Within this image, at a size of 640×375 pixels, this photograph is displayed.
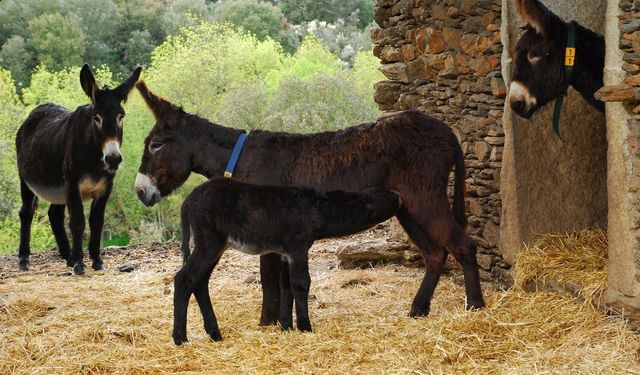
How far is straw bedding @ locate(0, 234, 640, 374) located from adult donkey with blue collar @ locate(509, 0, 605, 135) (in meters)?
1.38

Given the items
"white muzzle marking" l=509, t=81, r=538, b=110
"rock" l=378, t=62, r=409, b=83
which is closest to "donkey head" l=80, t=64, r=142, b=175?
"rock" l=378, t=62, r=409, b=83

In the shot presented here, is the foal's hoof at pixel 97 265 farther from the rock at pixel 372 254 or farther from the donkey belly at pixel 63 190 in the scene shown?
the rock at pixel 372 254

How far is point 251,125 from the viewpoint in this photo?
24.5 meters

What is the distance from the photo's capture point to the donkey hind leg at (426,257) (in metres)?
5.62

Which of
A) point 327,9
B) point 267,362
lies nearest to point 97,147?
point 267,362

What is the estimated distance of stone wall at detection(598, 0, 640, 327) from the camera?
4863mm

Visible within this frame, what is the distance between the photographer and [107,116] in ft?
26.0

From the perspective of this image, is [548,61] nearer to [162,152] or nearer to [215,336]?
[162,152]

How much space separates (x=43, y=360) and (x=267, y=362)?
148 centimetres

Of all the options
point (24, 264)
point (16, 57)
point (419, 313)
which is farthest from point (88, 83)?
point (16, 57)

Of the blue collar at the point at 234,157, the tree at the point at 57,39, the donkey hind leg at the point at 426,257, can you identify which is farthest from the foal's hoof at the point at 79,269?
the tree at the point at 57,39

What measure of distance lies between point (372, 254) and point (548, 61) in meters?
2.92

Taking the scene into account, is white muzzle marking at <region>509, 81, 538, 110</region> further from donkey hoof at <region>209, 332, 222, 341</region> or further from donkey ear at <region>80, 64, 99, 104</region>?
donkey ear at <region>80, 64, 99, 104</region>

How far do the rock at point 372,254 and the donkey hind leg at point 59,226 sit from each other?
3.24 metres
